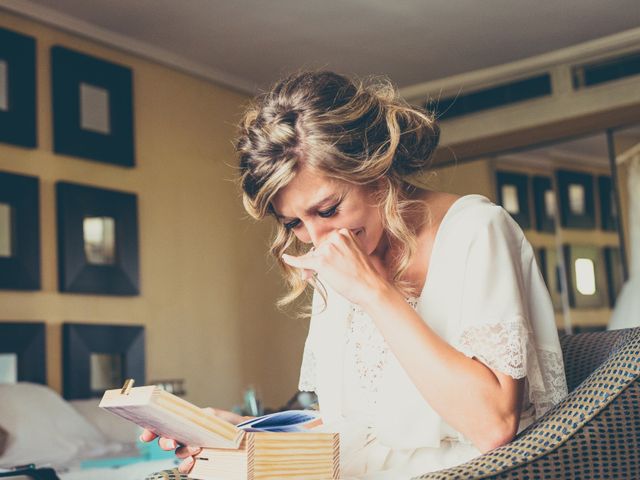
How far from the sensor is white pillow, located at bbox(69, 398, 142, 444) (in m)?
3.94

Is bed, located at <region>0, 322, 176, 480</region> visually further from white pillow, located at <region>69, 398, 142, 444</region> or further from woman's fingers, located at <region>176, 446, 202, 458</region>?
woman's fingers, located at <region>176, 446, 202, 458</region>

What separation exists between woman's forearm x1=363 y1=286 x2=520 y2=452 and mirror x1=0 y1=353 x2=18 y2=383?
122 inches

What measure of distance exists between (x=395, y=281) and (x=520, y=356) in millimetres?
350

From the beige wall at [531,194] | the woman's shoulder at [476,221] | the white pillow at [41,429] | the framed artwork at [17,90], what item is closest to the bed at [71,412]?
the white pillow at [41,429]

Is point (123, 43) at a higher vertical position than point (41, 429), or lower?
higher

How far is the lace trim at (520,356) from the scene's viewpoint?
4.27 ft

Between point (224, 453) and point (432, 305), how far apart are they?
45cm

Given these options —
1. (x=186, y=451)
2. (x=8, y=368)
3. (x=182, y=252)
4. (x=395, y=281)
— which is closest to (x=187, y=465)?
(x=186, y=451)

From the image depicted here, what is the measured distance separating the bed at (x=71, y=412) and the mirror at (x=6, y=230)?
339 millimetres

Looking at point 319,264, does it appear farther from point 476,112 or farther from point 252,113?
point 476,112

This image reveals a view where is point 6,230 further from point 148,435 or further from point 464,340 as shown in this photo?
point 464,340

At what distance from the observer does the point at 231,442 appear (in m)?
1.20

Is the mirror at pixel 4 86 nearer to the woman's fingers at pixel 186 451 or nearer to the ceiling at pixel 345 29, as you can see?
the ceiling at pixel 345 29

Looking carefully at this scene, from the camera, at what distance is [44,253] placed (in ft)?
14.1
